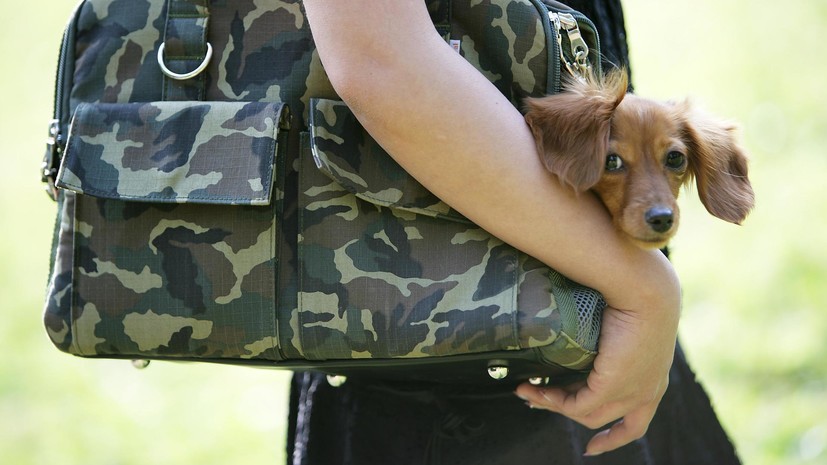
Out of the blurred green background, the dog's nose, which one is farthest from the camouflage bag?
the blurred green background

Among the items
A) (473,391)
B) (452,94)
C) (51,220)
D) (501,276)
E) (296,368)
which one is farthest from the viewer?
(51,220)

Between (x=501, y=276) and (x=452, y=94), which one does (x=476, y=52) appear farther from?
(x=501, y=276)

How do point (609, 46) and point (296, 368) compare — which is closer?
point (296, 368)

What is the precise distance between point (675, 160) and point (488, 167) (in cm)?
48

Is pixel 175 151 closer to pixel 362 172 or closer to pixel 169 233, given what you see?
pixel 169 233

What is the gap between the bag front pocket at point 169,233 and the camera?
1678 mm

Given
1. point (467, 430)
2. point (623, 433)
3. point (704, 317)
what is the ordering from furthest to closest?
point (704, 317) → point (467, 430) → point (623, 433)

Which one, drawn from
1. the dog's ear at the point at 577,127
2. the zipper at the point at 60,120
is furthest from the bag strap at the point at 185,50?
the dog's ear at the point at 577,127

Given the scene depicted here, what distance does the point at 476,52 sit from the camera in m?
1.67

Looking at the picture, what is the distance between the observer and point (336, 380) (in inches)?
79.5

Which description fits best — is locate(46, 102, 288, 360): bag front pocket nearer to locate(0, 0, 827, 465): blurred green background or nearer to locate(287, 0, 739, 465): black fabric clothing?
locate(287, 0, 739, 465): black fabric clothing

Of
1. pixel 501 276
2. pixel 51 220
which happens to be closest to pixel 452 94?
pixel 501 276

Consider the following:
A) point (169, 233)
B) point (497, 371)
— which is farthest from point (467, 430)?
point (169, 233)

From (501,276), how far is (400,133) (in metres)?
0.30
